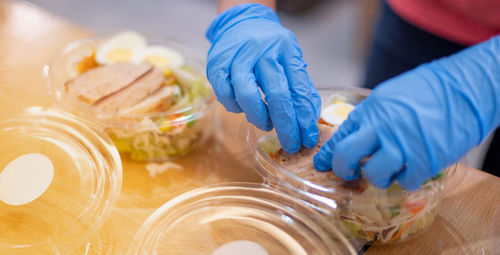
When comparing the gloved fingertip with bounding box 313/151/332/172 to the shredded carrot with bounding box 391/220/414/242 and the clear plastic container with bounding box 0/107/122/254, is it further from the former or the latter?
the clear plastic container with bounding box 0/107/122/254

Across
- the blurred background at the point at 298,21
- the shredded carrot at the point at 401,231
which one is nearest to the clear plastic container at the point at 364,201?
the shredded carrot at the point at 401,231

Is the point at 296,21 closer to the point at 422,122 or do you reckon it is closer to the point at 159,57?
the point at 159,57

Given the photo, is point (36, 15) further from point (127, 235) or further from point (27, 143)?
point (127, 235)

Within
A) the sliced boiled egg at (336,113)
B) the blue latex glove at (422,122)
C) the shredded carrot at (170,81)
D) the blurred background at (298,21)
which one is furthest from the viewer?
the blurred background at (298,21)

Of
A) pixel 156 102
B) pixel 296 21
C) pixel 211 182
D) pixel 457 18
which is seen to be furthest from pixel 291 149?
pixel 296 21

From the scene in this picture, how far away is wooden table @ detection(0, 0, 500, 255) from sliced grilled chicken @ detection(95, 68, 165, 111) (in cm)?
22

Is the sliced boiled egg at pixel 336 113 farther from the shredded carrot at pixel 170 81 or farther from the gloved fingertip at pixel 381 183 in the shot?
the shredded carrot at pixel 170 81

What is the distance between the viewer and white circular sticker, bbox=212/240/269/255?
105 centimetres

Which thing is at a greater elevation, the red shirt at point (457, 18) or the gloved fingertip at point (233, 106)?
the red shirt at point (457, 18)

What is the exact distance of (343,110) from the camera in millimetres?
1460

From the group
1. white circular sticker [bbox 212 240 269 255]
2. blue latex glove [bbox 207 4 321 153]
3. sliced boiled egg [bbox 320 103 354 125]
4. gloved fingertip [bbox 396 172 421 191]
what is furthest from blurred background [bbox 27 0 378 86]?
white circular sticker [bbox 212 240 269 255]

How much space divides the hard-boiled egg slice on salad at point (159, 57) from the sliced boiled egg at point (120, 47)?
1.4 inches

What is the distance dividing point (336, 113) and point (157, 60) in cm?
88

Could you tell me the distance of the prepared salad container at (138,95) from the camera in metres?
1.48
